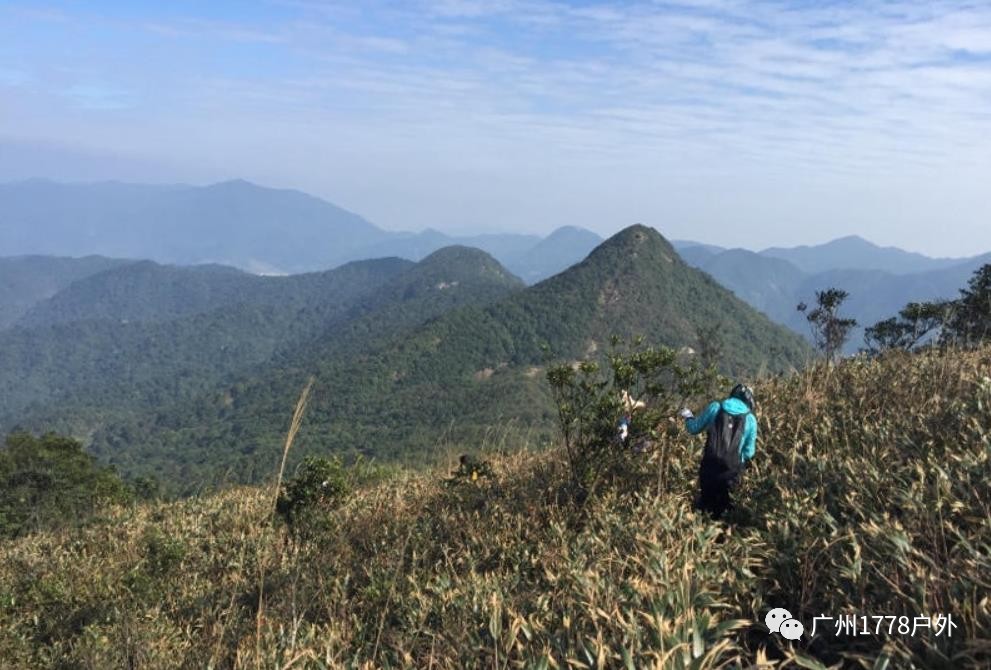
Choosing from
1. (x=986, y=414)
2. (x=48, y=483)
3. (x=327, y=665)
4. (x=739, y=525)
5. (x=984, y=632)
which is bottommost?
(x=48, y=483)

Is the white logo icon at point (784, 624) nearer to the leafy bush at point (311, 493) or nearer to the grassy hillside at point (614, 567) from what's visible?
the grassy hillside at point (614, 567)

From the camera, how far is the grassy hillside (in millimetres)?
2572

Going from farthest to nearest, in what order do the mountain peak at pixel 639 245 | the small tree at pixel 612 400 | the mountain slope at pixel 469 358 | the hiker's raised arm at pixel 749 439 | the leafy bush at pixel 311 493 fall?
the mountain peak at pixel 639 245 → the mountain slope at pixel 469 358 → the leafy bush at pixel 311 493 → the small tree at pixel 612 400 → the hiker's raised arm at pixel 749 439

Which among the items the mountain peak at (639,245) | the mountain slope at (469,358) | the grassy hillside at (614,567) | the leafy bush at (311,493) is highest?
the mountain peak at (639,245)

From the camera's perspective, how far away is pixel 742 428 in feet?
15.4

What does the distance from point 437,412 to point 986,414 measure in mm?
109618

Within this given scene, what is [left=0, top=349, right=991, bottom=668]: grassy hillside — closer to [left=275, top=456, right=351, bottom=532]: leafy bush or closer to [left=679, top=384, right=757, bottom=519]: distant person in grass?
[left=679, top=384, right=757, bottom=519]: distant person in grass

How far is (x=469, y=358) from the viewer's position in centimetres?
14112

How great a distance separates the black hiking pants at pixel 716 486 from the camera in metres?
4.42

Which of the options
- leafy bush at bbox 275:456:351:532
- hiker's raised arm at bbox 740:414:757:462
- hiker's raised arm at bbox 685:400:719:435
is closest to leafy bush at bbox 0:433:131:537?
leafy bush at bbox 275:456:351:532

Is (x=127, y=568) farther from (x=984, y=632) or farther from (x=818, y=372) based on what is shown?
(x=818, y=372)

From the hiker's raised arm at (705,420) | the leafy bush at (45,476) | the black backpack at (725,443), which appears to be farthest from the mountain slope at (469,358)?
the black backpack at (725,443)

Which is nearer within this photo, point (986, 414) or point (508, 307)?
point (986, 414)

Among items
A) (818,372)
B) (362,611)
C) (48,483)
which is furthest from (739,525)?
(48,483)
